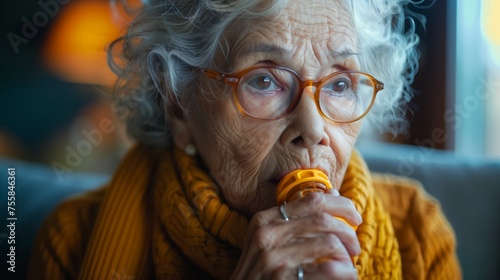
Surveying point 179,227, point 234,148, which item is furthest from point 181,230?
point 234,148

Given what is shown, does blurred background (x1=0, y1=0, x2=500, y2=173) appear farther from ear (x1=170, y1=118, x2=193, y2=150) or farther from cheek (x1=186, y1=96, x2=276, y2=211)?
cheek (x1=186, y1=96, x2=276, y2=211)

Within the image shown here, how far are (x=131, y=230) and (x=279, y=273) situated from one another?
1.63ft

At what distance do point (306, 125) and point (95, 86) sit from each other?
211 cm

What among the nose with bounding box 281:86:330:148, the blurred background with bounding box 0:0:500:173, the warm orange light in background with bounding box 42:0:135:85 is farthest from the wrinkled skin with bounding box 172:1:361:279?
the warm orange light in background with bounding box 42:0:135:85

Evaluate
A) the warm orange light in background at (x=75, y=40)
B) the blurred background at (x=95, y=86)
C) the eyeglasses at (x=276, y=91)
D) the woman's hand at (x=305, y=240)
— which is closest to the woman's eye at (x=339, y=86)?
the eyeglasses at (x=276, y=91)

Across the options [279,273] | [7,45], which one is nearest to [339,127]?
[279,273]

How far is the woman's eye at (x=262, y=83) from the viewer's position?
962 mm

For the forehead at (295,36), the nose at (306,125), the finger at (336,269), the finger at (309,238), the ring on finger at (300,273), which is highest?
the forehead at (295,36)

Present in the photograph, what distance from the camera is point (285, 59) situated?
94cm

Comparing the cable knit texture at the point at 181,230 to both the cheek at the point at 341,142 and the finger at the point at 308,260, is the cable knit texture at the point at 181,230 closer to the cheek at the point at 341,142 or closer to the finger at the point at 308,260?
the cheek at the point at 341,142

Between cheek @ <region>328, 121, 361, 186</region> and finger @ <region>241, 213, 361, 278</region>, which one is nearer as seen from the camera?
finger @ <region>241, 213, 361, 278</region>

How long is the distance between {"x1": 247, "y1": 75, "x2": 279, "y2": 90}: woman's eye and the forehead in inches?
1.6

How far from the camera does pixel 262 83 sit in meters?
0.97

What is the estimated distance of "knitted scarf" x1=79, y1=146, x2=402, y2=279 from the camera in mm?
1008
